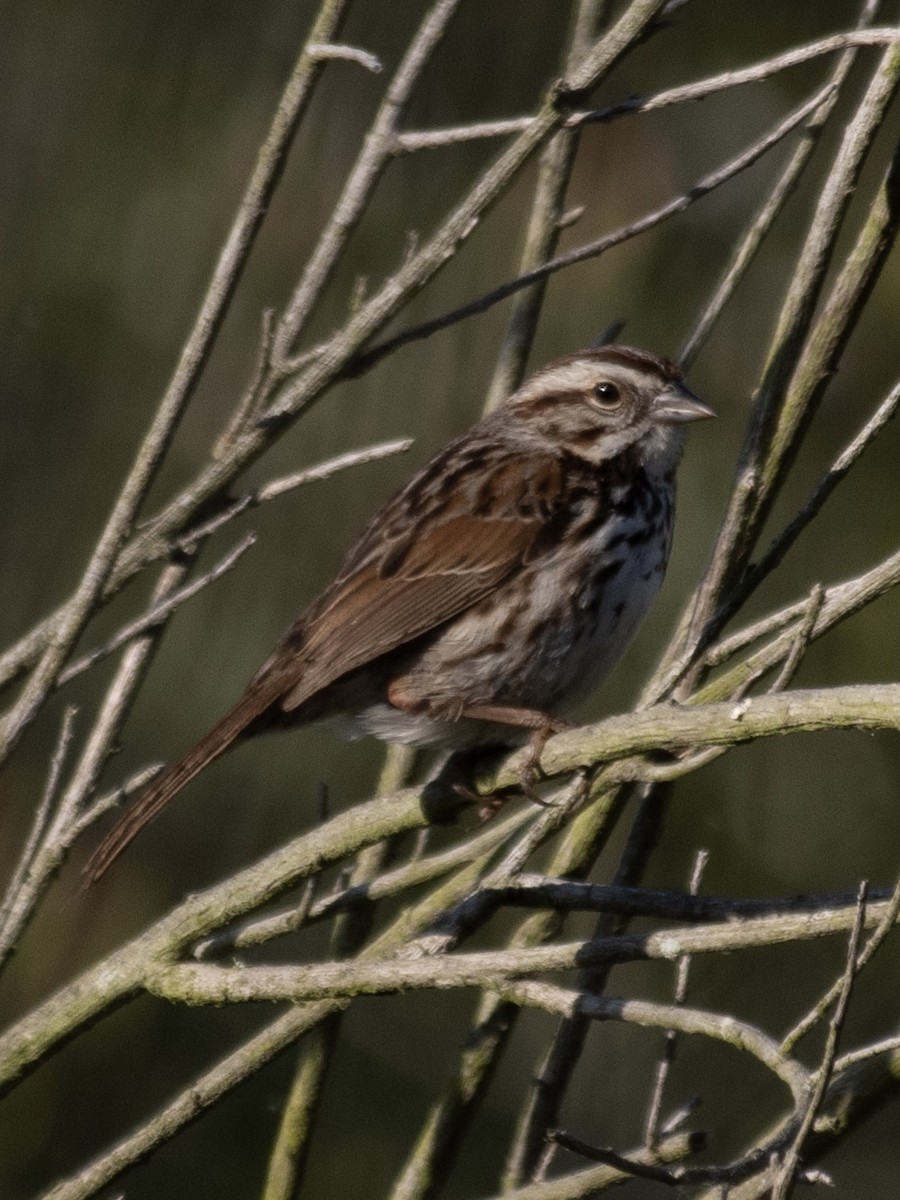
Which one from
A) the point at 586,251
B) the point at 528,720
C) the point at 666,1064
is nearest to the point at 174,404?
the point at 586,251

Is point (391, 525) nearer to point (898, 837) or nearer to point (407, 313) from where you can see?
point (407, 313)

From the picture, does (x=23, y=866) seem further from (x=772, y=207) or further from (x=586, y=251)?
(x=772, y=207)

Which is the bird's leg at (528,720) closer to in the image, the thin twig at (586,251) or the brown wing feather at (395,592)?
the brown wing feather at (395,592)

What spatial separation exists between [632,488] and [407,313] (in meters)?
1.79

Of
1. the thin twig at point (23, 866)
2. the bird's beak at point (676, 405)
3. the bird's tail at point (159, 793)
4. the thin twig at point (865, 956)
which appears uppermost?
the bird's beak at point (676, 405)

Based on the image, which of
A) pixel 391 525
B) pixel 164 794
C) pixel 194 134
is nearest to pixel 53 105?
pixel 194 134

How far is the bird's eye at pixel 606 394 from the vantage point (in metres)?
3.77

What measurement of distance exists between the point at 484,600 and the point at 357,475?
7.23ft

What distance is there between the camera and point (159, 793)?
3133 millimetres

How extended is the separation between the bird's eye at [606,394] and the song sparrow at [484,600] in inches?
2.5

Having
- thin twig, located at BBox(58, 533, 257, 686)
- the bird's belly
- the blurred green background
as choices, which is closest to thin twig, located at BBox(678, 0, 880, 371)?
the bird's belly

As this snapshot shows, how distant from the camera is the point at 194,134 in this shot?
19.6ft

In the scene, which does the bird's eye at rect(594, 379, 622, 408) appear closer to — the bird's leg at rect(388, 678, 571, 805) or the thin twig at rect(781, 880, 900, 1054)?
the bird's leg at rect(388, 678, 571, 805)

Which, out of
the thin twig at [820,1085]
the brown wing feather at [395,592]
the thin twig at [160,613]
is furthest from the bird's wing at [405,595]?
the thin twig at [820,1085]
